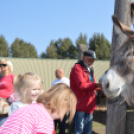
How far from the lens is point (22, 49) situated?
4531 centimetres

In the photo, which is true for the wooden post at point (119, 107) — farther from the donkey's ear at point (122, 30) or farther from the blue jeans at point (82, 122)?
the blue jeans at point (82, 122)

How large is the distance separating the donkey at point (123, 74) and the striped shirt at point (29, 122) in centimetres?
59

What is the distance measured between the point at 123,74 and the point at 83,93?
0.92 metres

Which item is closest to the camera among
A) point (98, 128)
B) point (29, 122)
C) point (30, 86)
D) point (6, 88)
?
point (29, 122)

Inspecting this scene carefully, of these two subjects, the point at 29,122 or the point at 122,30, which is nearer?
the point at 29,122

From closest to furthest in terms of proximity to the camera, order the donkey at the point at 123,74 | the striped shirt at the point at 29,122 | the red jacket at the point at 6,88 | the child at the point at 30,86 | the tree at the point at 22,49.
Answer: the striped shirt at the point at 29,122
the child at the point at 30,86
the donkey at the point at 123,74
the red jacket at the point at 6,88
the tree at the point at 22,49

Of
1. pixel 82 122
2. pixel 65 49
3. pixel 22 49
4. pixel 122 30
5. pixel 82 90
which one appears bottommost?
pixel 82 122

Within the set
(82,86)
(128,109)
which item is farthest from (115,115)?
(82,86)

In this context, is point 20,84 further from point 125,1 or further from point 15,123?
point 125,1

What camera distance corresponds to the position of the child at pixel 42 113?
1112 millimetres

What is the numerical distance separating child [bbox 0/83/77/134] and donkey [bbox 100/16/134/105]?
0.37m

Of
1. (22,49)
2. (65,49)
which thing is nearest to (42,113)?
(22,49)

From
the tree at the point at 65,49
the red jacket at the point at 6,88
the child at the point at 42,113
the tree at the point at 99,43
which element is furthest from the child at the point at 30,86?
the tree at the point at 65,49

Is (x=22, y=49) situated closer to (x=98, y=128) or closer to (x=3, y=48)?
(x=3, y=48)
